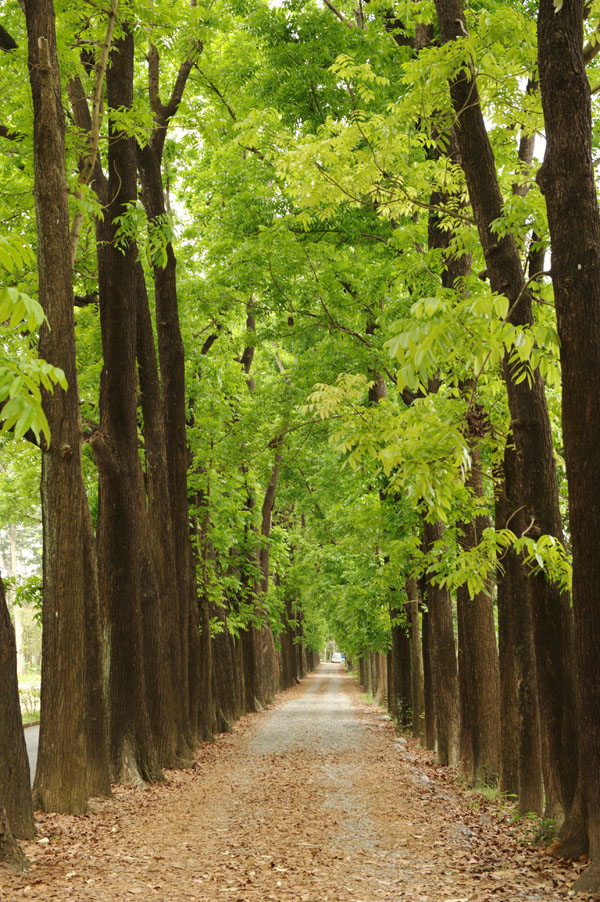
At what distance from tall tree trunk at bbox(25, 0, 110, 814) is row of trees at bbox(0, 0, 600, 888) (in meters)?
0.03

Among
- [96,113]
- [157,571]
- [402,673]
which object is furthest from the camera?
[402,673]

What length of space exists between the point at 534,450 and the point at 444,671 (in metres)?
9.32

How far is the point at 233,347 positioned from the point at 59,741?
13665 mm

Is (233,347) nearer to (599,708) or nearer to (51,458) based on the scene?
(51,458)

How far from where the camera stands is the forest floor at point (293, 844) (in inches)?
254

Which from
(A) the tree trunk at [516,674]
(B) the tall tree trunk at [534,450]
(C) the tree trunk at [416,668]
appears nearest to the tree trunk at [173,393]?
(C) the tree trunk at [416,668]

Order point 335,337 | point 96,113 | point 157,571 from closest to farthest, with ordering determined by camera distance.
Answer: point 96,113 → point 157,571 → point 335,337

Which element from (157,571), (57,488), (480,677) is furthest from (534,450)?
(157,571)

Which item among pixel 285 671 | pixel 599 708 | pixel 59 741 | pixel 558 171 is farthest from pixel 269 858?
pixel 285 671

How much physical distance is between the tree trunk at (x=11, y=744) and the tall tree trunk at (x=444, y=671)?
30.6 ft

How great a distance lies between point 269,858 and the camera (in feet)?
25.5

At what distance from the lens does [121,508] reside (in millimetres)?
12734

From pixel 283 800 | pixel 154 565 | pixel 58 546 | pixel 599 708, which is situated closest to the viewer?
pixel 599 708

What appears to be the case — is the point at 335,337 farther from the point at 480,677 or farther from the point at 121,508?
the point at 480,677
